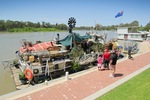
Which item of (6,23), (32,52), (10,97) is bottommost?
(10,97)

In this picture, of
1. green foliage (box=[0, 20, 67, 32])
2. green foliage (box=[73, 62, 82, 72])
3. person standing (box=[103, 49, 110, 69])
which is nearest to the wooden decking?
green foliage (box=[73, 62, 82, 72])

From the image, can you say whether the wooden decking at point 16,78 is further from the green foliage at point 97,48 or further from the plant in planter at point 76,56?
the green foliage at point 97,48

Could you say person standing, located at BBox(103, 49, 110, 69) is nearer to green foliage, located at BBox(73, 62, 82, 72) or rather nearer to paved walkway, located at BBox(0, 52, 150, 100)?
paved walkway, located at BBox(0, 52, 150, 100)

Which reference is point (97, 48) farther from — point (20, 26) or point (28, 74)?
point (20, 26)

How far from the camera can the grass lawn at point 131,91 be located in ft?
19.0

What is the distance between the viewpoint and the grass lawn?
5783 millimetres

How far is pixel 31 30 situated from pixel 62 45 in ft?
267

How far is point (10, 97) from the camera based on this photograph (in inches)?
255

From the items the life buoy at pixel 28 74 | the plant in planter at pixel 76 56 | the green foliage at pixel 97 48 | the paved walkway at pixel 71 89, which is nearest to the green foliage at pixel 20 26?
the green foliage at pixel 97 48

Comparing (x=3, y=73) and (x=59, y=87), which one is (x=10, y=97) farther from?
(x=3, y=73)

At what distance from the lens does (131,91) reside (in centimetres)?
632

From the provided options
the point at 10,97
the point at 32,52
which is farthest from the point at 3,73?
the point at 10,97

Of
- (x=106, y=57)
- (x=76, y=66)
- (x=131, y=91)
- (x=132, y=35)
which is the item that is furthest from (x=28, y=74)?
(x=132, y=35)

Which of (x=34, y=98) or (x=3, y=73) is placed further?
(x=3, y=73)
